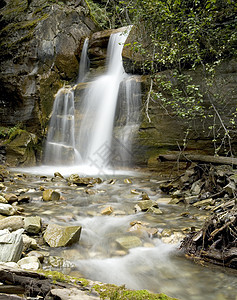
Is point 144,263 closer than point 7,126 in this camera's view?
Yes

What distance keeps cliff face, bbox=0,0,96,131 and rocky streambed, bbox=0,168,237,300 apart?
23.3ft

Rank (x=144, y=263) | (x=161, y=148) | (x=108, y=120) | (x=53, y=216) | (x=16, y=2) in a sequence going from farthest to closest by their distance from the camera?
(x=16, y=2), (x=108, y=120), (x=161, y=148), (x=53, y=216), (x=144, y=263)

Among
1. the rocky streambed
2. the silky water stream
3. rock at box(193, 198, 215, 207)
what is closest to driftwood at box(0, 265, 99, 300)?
the rocky streambed

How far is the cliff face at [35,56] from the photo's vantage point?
11047 millimetres

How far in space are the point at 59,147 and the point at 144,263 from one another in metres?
8.91

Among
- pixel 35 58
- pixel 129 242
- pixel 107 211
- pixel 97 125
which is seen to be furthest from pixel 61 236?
pixel 35 58

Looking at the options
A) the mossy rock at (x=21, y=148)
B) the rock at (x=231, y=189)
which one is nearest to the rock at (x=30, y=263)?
the rock at (x=231, y=189)

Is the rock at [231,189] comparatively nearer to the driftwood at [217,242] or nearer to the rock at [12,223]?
the driftwood at [217,242]

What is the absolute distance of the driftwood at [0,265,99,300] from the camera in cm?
128

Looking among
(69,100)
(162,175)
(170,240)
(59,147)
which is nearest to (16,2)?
(69,100)

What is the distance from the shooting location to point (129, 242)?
284 cm

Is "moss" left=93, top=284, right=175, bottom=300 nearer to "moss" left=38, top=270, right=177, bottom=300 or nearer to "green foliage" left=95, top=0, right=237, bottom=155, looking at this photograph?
"moss" left=38, top=270, right=177, bottom=300

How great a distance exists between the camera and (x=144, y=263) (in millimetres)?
2443

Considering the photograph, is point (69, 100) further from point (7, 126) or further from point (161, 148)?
point (161, 148)
